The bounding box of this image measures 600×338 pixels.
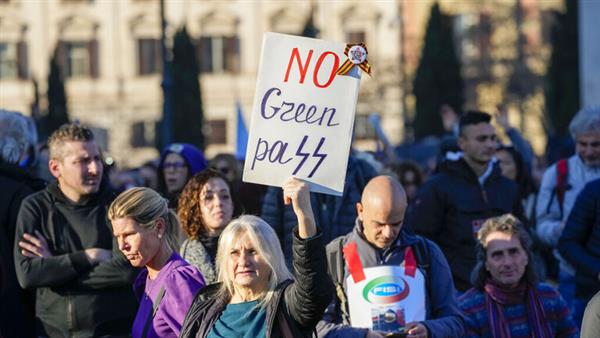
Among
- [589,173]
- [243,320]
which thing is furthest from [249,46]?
[243,320]

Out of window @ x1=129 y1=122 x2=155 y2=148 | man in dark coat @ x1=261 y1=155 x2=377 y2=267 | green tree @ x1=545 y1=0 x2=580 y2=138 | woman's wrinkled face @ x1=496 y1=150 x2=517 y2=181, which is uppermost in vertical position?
green tree @ x1=545 y1=0 x2=580 y2=138

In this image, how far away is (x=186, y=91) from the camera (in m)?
38.4

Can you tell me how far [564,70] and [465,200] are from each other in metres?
25.3

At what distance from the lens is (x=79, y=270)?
7.28 m

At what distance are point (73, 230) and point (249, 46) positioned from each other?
48.3 meters

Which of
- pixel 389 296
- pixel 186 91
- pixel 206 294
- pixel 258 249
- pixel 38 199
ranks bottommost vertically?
pixel 389 296

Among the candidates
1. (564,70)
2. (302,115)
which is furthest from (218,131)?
(302,115)

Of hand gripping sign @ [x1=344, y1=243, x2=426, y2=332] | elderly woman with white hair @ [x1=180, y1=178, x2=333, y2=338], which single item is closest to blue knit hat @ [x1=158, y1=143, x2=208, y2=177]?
hand gripping sign @ [x1=344, y1=243, x2=426, y2=332]

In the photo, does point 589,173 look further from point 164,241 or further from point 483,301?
point 164,241

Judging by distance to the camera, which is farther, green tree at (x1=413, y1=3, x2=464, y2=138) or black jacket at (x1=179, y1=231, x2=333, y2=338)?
green tree at (x1=413, y1=3, x2=464, y2=138)

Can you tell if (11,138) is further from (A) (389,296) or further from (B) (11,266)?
(A) (389,296)

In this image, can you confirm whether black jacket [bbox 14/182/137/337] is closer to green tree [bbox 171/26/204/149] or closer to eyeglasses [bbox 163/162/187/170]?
eyeglasses [bbox 163/162/187/170]

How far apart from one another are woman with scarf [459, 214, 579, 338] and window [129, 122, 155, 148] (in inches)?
1836

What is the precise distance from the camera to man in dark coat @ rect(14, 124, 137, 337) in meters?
7.28
